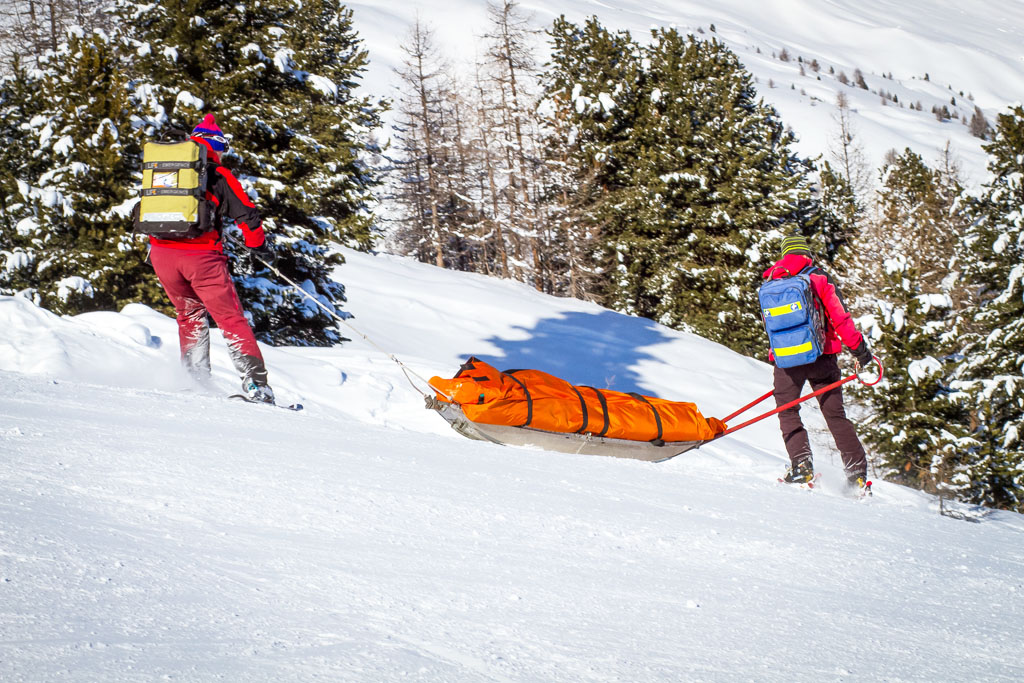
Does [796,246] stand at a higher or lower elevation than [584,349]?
higher

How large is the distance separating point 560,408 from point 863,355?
242cm

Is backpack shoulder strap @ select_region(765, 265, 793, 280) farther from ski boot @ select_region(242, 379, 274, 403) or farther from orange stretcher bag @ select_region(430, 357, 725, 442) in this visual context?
ski boot @ select_region(242, 379, 274, 403)

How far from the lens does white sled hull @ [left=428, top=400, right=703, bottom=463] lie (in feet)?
20.0

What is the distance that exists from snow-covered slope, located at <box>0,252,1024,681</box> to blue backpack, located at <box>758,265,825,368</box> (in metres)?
1.01

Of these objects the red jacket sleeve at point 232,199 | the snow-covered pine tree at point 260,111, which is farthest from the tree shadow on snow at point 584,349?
the red jacket sleeve at point 232,199

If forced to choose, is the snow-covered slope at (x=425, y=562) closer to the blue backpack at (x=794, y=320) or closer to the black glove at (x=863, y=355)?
the blue backpack at (x=794, y=320)

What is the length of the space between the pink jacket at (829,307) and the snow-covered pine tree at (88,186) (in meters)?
11.5

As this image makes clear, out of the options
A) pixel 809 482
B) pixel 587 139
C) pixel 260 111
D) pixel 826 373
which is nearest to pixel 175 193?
pixel 826 373

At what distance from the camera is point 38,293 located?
51.9ft

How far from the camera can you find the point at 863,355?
21.2 ft

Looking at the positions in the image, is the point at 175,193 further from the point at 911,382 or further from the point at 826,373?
the point at 911,382

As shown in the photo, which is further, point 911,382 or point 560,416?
point 911,382

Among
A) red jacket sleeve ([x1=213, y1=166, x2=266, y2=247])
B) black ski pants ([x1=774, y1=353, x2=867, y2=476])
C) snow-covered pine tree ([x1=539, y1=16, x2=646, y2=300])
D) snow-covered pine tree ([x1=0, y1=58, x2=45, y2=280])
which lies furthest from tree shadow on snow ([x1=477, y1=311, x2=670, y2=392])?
snow-covered pine tree ([x1=539, y1=16, x2=646, y2=300])

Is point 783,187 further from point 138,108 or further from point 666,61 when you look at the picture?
point 138,108
